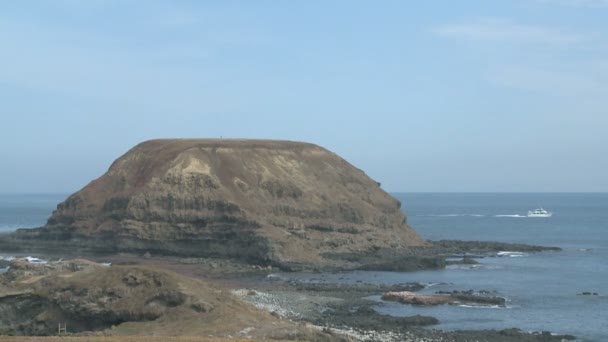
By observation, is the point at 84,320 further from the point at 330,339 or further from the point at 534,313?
the point at 534,313

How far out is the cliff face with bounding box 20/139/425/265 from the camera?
90.7 m

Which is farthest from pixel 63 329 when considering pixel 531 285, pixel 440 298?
pixel 531 285

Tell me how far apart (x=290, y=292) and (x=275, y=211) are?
3069 centimetres

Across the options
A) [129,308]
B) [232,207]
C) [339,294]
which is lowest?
[339,294]

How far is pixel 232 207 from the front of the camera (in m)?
91.6

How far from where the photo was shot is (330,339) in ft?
126

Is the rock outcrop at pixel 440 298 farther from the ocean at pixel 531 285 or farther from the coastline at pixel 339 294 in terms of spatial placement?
the coastline at pixel 339 294

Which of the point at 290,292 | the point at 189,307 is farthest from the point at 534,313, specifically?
the point at 189,307

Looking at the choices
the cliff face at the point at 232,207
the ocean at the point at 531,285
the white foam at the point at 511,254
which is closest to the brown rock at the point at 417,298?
the ocean at the point at 531,285

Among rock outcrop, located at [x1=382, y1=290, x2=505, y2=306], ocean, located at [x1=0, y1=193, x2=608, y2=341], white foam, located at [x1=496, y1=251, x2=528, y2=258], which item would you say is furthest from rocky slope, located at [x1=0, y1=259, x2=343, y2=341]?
white foam, located at [x1=496, y1=251, x2=528, y2=258]

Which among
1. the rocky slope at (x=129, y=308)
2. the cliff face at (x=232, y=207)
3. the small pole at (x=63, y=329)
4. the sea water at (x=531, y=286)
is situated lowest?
the sea water at (x=531, y=286)

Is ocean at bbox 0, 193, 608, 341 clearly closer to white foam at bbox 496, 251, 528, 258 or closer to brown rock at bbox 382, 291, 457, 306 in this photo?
white foam at bbox 496, 251, 528, 258

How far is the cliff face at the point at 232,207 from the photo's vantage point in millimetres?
90688

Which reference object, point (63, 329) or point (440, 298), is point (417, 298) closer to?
point (440, 298)
